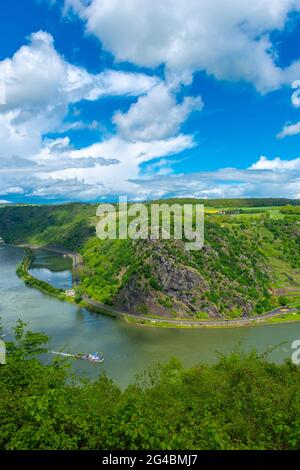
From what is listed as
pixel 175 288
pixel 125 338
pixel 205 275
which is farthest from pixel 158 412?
pixel 205 275

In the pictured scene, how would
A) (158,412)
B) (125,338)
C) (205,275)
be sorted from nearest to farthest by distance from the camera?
(158,412)
(125,338)
(205,275)

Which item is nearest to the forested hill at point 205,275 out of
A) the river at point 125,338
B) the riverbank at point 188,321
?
the riverbank at point 188,321

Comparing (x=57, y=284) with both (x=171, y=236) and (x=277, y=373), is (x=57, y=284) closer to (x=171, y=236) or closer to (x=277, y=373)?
(x=171, y=236)

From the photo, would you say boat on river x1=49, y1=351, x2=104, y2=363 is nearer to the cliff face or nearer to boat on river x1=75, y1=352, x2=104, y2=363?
boat on river x1=75, y1=352, x2=104, y2=363

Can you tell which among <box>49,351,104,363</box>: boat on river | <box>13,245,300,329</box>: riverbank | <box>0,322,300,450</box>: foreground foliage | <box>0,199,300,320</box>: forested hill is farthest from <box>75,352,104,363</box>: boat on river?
<box>0,199,300,320</box>: forested hill

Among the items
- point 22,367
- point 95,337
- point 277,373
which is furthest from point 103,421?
point 95,337

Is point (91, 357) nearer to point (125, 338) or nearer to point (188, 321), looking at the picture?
point (125, 338)
